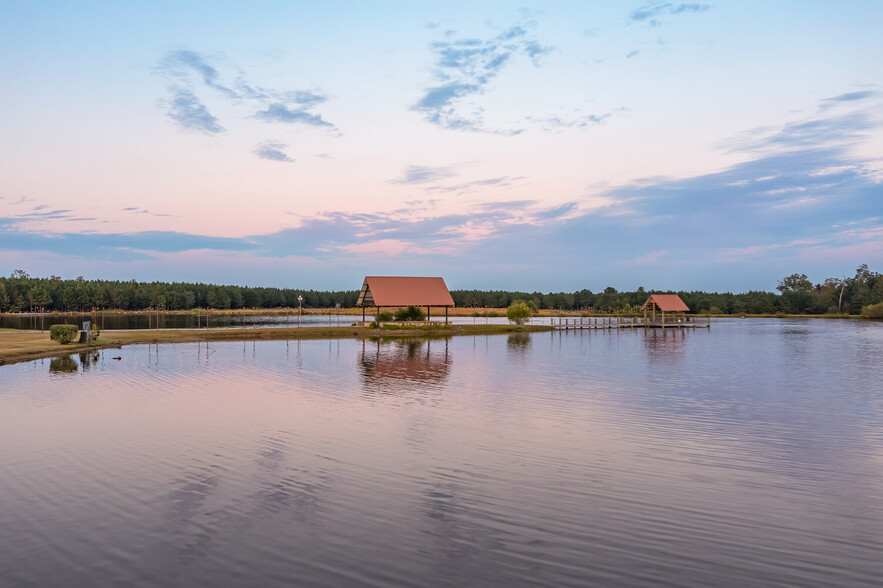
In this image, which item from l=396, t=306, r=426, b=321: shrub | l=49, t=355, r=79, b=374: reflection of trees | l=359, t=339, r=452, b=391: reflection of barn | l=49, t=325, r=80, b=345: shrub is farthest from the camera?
l=396, t=306, r=426, b=321: shrub

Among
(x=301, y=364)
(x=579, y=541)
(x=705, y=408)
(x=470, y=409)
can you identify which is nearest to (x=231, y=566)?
(x=579, y=541)

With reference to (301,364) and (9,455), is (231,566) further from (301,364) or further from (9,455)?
(301,364)

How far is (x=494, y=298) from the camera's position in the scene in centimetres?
19488

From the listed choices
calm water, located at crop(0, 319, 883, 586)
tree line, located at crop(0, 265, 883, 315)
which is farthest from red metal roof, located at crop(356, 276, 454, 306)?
tree line, located at crop(0, 265, 883, 315)

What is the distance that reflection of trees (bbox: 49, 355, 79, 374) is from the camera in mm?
30798

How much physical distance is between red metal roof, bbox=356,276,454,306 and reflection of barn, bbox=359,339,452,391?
9917mm

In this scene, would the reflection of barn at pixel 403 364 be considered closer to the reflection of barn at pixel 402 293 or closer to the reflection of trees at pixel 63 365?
the reflection of barn at pixel 402 293

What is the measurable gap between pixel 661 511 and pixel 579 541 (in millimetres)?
2239

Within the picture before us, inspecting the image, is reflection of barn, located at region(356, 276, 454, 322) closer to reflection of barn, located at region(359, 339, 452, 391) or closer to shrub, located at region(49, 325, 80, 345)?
reflection of barn, located at region(359, 339, 452, 391)

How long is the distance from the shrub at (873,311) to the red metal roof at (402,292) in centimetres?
10667

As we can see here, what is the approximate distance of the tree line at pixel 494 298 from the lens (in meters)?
142

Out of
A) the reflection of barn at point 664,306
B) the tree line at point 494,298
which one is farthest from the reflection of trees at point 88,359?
the tree line at point 494,298

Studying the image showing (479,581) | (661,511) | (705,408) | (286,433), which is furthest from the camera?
(705,408)

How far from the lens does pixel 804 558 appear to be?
8508 mm
